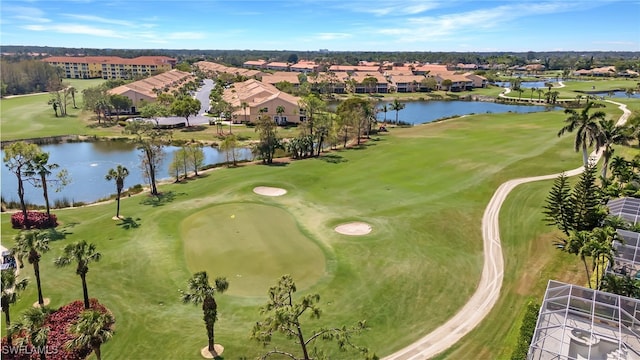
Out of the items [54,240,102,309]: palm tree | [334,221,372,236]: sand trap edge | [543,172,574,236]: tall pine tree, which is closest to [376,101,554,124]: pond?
[334,221,372,236]: sand trap edge

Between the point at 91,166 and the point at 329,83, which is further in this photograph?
the point at 329,83

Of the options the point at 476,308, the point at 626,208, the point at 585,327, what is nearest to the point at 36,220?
the point at 476,308

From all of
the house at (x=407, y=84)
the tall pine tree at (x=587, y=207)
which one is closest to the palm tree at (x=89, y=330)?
the tall pine tree at (x=587, y=207)

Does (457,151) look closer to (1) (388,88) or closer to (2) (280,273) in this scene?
(2) (280,273)

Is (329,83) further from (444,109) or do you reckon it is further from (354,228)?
Answer: (354,228)

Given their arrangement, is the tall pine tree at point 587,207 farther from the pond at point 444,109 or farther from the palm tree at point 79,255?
the pond at point 444,109

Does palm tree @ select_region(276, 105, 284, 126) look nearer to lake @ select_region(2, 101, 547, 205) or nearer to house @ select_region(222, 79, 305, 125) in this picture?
house @ select_region(222, 79, 305, 125)
